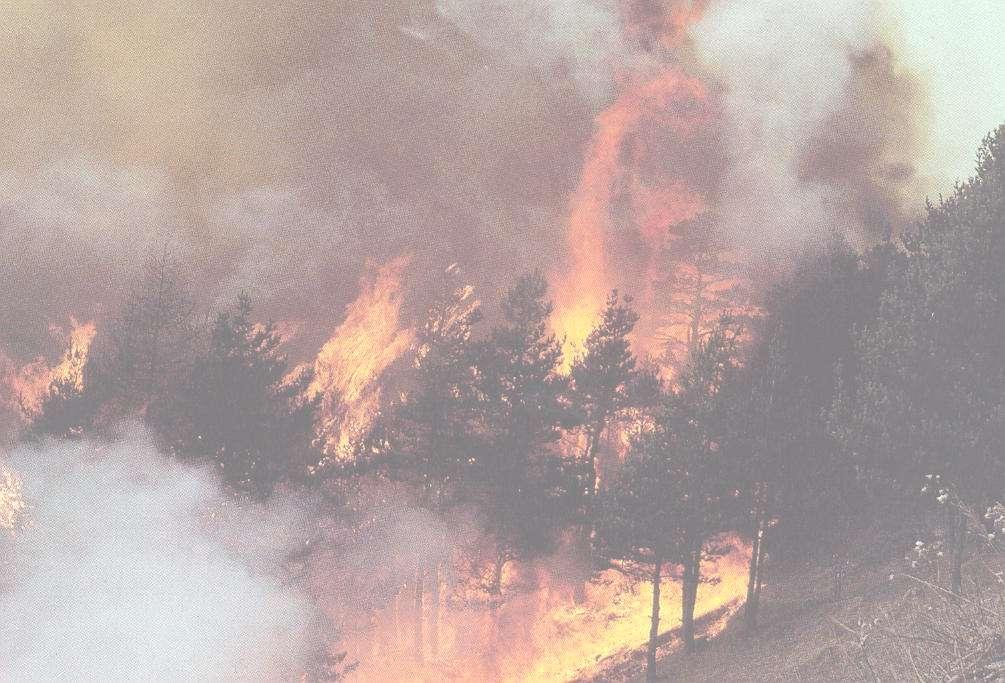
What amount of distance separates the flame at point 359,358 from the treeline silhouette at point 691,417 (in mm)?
6116

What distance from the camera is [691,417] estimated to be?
83.1 feet

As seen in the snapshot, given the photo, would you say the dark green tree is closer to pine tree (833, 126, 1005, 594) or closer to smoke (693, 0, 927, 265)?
pine tree (833, 126, 1005, 594)

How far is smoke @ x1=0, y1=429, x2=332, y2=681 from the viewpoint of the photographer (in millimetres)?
16391

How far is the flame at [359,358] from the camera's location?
140 feet

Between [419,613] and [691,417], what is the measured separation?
539 inches

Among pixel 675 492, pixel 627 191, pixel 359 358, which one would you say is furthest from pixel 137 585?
pixel 627 191

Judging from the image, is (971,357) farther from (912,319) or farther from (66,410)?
(66,410)

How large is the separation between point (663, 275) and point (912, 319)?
99.7 feet

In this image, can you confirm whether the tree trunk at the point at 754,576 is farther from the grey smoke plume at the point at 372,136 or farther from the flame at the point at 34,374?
the flame at the point at 34,374

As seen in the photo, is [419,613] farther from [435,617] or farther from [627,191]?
[627,191]

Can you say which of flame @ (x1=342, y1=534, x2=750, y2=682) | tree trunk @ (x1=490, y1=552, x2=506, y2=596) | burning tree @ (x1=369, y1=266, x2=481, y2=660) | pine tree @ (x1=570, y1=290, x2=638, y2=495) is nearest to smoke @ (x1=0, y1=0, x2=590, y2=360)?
flame @ (x1=342, y1=534, x2=750, y2=682)

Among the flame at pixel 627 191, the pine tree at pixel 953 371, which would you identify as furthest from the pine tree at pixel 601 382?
the flame at pixel 627 191

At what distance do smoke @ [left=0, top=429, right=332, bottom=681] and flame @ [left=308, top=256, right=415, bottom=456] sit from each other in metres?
12.6

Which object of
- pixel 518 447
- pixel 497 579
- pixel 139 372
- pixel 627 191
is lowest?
pixel 497 579
